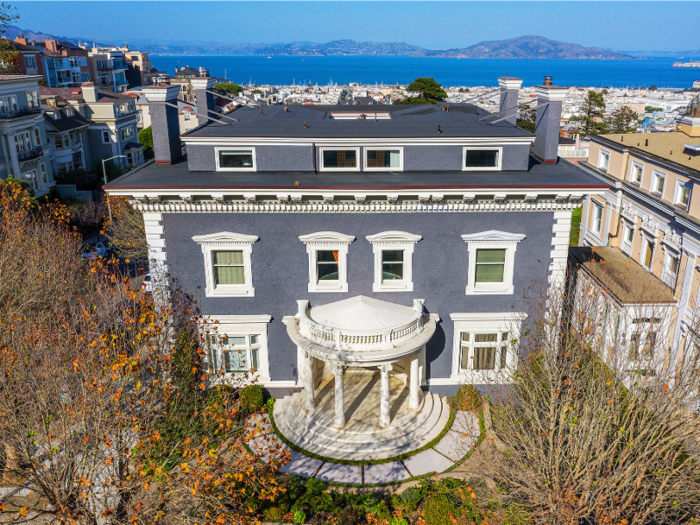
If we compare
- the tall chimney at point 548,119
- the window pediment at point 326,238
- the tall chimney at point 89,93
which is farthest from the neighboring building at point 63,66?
the tall chimney at point 548,119

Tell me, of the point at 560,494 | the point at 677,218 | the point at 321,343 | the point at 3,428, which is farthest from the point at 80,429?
the point at 677,218

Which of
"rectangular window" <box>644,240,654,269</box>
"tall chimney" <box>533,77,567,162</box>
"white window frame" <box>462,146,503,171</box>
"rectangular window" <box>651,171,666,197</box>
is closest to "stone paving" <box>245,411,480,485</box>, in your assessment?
"white window frame" <box>462,146,503,171</box>

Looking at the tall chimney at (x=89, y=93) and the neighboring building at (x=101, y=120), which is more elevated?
the tall chimney at (x=89, y=93)

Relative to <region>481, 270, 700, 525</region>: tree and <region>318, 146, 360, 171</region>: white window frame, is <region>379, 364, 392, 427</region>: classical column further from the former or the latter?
<region>318, 146, 360, 171</region>: white window frame

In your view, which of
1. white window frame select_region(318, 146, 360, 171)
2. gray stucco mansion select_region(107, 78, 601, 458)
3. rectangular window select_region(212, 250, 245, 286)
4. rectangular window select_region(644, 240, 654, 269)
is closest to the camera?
gray stucco mansion select_region(107, 78, 601, 458)

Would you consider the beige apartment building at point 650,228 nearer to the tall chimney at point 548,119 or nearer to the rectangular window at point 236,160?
the tall chimney at point 548,119

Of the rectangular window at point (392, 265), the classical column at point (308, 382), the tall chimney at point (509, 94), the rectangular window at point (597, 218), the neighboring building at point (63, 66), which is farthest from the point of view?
the neighboring building at point (63, 66)

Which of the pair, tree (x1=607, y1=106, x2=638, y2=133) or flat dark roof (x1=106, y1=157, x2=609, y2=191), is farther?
tree (x1=607, y1=106, x2=638, y2=133)

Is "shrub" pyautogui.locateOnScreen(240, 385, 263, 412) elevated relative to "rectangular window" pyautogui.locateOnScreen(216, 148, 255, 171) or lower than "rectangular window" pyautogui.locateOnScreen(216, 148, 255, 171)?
lower
